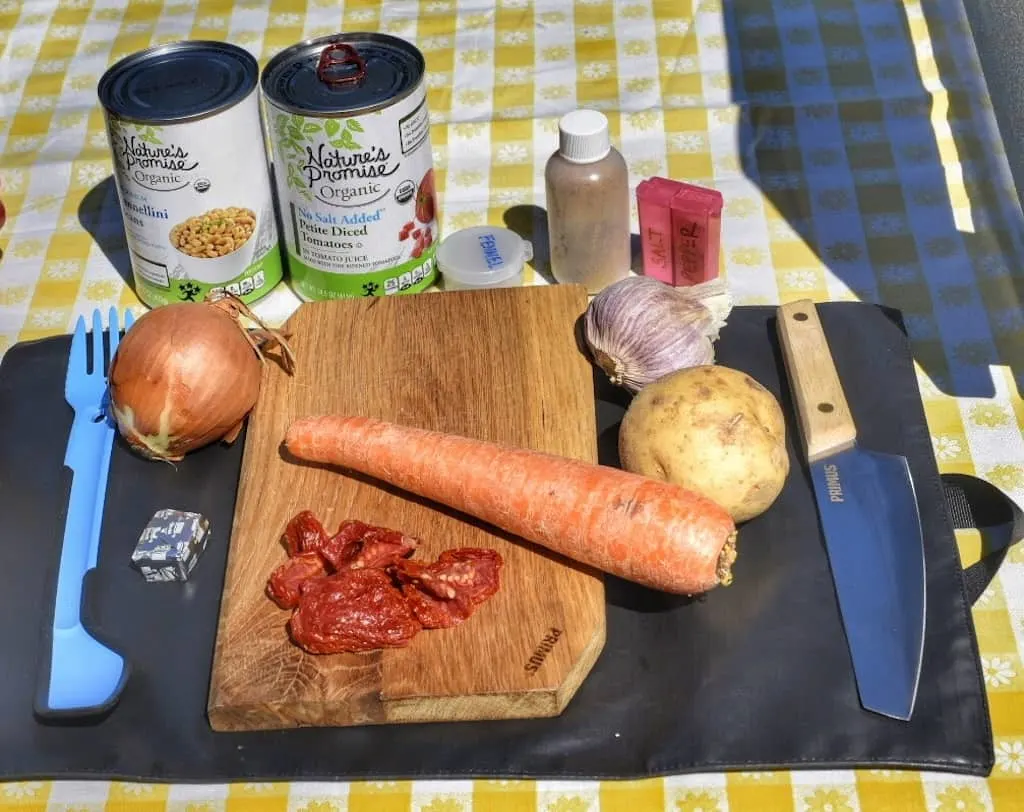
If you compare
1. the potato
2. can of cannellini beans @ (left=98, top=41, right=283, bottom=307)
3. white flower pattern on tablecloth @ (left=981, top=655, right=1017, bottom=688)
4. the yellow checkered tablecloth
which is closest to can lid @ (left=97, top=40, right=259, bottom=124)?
can of cannellini beans @ (left=98, top=41, right=283, bottom=307)

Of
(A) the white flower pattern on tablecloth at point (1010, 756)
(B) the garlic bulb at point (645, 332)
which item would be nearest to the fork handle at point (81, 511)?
(B) the garlic bulb at point (645, 332)

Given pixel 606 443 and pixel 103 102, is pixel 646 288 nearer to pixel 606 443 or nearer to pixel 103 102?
pixel 606 443

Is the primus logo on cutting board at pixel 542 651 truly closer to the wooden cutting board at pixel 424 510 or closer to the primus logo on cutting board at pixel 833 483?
the wooden cutting board at pixel 424 510

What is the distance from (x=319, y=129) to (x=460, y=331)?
1.16 ft

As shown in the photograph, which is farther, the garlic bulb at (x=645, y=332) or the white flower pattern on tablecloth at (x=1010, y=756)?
the garlic bulb at (x=645, y=332)

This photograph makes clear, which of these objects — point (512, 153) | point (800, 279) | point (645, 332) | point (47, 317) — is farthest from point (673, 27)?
point (47, 317)

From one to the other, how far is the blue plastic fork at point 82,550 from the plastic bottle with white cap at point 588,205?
691 millimetres

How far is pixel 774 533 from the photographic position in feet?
4.90

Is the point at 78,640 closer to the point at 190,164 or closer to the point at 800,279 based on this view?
the point at 190,164

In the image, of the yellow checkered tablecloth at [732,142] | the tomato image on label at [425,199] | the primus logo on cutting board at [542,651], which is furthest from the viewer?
the yellow checkered tablecloth at [732,142]

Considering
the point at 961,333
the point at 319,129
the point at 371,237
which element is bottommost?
the point at 961,333

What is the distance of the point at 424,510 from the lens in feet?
4.97

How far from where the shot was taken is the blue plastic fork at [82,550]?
1.37 m

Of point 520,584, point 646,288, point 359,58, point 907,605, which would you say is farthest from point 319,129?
point 907,605
